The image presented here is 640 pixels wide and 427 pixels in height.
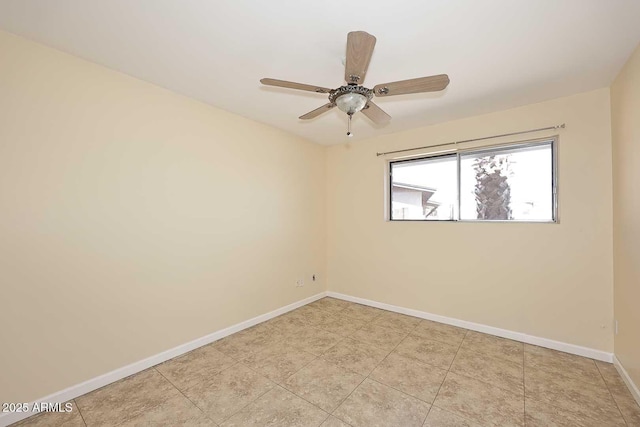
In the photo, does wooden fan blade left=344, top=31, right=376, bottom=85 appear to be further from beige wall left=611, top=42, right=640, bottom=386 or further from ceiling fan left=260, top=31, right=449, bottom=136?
beige wall left=611, top=42, right=640, bottom=386

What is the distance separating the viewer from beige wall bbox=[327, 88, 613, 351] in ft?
7.58

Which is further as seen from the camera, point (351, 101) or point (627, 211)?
point (627, 211)

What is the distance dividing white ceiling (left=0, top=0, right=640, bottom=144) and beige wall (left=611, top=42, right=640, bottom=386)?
211mm

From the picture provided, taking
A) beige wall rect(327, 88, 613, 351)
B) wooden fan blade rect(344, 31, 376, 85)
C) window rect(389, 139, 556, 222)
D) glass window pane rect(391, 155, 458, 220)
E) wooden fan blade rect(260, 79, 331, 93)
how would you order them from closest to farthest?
wooden fan blade rect(344, 31, 376, 85) → wooden fan blade rect(260, 79, 331, 93) → beige wall rect(327, 88, 613, 351) → window rect(389, 139, 556, 222) → glass window pane rect(391, 155, 458, 220)

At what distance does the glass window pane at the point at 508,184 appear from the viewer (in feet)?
8.52

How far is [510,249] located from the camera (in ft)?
8.86

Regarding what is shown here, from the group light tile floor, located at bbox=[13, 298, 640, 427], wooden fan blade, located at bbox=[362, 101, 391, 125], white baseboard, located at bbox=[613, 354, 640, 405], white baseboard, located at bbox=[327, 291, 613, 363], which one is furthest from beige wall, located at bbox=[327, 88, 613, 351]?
wooden fan blade, located at bbox=[362, 101, 391, 125]

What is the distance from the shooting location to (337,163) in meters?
4.11

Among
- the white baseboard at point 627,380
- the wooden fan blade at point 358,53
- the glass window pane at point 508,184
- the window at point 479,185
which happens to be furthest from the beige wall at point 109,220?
the white baseboard at point 627,380

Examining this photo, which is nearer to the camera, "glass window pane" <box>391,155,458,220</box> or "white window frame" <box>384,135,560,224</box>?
"white window frame" <box>384,135,560,224</box>

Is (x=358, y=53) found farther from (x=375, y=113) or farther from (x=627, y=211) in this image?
(x=627, y=211)

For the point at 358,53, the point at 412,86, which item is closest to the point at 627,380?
the point at 412,86

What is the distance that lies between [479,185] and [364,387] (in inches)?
96.7

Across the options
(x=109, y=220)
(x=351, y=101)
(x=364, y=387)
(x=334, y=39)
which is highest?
(x=334, y=39)
